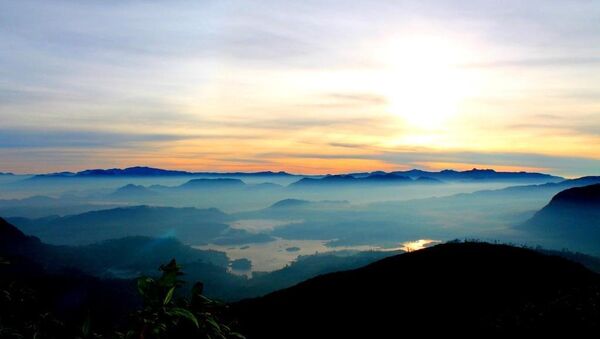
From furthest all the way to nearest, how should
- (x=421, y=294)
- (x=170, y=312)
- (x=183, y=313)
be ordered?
(x=421, y=294) → (x=170, y=312) → (x=183, y=313)

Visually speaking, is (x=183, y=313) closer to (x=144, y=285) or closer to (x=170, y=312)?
(x=170, y=312)

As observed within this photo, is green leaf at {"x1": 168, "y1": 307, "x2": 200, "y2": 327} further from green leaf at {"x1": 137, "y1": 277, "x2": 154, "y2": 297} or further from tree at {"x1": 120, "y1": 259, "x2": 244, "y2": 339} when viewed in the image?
green leaf at {"x1": 137, "y1": 277, "x2": 154, "y2": 297}

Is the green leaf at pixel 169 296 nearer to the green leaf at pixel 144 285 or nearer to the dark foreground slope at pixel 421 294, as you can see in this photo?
the green leaf at pixel 144 285

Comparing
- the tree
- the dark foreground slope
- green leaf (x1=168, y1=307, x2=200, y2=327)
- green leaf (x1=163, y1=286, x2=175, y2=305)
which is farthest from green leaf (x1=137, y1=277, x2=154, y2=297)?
the dark foreground slope

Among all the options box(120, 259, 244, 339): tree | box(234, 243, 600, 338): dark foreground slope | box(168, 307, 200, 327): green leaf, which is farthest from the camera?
box(234, 243, 600, 338): dark foreground slope

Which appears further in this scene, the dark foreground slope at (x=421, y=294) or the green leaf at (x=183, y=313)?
the dark foreground slope at (x=421, y=294)

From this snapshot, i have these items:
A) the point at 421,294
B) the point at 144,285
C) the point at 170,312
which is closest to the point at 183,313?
the point at 170,312

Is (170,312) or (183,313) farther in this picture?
(170,312)

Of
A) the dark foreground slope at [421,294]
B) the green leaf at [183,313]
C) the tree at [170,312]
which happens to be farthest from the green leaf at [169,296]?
the dark foreground slope at [421,294]
